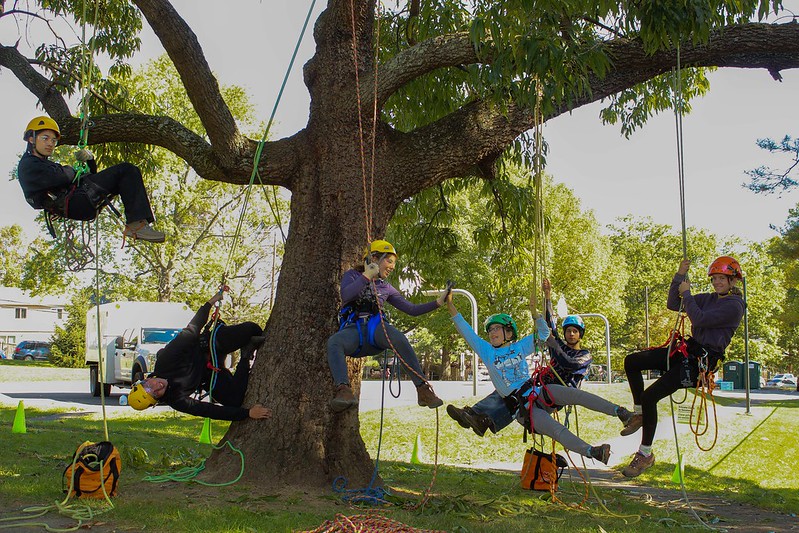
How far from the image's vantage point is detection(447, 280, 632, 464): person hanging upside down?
7266mm

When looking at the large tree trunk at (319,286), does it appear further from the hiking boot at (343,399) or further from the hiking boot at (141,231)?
the hiking boot at (141,231)

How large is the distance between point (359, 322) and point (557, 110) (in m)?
3.24

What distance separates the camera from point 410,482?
910cm

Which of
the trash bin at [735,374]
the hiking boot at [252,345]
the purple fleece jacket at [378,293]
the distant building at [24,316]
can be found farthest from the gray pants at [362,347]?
the distant building at [24,316]

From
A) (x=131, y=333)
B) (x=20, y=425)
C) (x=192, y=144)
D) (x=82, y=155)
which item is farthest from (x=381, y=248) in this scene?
(x=131, y=333)

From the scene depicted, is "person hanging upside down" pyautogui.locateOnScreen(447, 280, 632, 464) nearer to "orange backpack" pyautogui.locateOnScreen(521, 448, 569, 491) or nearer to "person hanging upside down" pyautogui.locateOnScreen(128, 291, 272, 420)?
"orange backpack" pyautogui.locateOnScreen(521, 448, 569, 491)

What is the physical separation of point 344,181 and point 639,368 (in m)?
3.53

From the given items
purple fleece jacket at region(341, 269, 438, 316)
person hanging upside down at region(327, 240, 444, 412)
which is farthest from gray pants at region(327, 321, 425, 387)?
purple fleece jacket at region(341, 269, 438, 316)

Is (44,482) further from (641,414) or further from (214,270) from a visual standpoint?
(214,270)

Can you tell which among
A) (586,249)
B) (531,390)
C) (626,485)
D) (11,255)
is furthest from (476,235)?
(11,255)

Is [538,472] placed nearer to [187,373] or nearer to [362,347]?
[362,347]

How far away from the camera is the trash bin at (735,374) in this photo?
1693 inches

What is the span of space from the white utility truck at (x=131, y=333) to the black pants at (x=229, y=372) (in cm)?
1486

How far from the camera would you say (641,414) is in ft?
24.1
